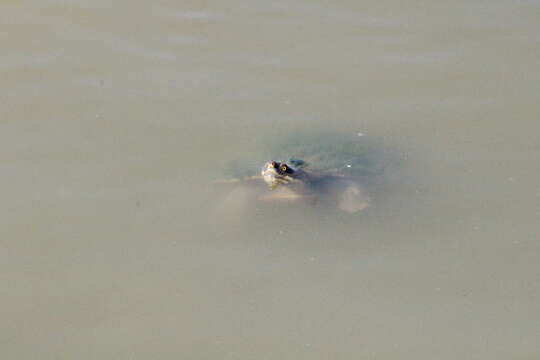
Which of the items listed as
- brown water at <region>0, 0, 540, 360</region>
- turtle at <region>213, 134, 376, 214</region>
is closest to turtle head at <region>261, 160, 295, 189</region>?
turtle at <region>213, 134, 376, 214</region>

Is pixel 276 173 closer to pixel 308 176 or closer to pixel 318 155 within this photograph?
pixel 308 176

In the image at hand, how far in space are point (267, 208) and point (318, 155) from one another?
0.39 metres

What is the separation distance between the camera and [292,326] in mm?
2906

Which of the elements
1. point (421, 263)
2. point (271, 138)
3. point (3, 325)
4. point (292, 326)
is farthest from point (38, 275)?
point (421, 263)

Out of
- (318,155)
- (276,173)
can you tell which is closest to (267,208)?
(276,173)

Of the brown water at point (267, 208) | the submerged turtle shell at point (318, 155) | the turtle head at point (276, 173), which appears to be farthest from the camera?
the submerged turtle shell at point (318, 155)

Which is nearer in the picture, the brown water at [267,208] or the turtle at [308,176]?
the brown water at [267,208]

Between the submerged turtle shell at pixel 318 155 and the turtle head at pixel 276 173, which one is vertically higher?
the submerged turtle shell at pixel 318 155

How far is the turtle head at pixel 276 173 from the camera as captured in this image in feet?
10.8

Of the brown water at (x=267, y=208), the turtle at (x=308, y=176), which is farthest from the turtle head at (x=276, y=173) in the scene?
the brown water at (x=267, y=208)

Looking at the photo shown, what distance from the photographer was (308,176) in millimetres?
3430

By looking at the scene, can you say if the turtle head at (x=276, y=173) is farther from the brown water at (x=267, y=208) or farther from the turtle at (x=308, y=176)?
the brown water at (x=267, y=208)

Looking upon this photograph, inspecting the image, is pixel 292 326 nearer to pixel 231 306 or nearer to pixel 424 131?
pixel 231 306

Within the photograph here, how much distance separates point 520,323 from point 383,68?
1871 mm
